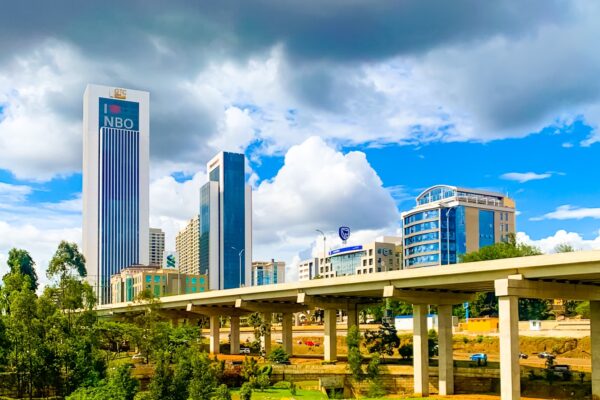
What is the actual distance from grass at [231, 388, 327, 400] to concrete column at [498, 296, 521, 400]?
1794 cm

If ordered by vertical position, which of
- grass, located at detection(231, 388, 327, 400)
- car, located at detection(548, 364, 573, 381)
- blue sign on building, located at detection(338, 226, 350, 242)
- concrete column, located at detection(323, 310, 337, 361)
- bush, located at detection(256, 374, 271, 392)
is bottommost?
grass, located at detection(231, 388, 327, 400)

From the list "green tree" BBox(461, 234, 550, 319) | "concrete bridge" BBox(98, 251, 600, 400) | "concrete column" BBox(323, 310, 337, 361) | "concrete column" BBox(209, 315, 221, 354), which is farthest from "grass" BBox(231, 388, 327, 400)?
"green tree" BBox(461, 234, 550, 319)

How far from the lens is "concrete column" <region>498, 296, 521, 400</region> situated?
53656 mm

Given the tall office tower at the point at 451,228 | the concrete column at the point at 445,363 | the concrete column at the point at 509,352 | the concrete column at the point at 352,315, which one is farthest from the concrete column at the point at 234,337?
the tall office tower at the point at 451,228

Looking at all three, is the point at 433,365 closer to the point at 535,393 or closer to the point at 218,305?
the point at 535,393

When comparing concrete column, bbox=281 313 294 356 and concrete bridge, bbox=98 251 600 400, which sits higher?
concrete bridge, bbox=98 251 600 400

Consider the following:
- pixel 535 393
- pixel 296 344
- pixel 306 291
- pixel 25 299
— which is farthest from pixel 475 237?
pixel 25 299

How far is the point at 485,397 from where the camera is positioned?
210ft

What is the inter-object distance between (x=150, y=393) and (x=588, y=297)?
34.6 metres

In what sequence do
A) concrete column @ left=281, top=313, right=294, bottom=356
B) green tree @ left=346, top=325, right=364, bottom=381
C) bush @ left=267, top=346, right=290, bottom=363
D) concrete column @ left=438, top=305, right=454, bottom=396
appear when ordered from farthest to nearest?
1. concrete column @ left=281, top=313, right=294, bottom=356
2. bush @ left=267, top=346, right=290, bottom=363
3. green tree @ left=346, top=325, right=364, bottom=381
4. concrete column @ left=438, top=305, right=454, bottom=396

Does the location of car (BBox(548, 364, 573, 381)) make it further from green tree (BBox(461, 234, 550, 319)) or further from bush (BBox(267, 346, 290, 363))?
green tree (BBox(461, 234, 550, 319))

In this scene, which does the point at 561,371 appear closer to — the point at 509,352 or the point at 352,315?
the point at 509,352

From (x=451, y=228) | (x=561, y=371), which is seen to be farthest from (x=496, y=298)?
(x=561, y=371)

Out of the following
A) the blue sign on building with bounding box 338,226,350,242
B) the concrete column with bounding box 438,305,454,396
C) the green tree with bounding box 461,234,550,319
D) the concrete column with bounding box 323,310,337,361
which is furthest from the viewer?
the blue sign on building with bounding box 338,226,350,242
